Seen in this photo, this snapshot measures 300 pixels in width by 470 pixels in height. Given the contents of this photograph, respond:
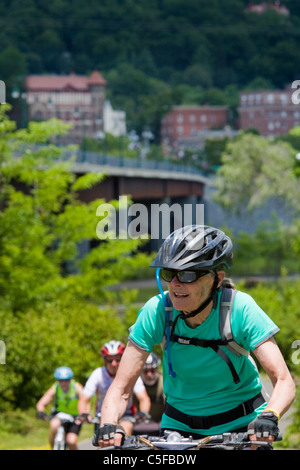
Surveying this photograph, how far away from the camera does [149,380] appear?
9328 mm

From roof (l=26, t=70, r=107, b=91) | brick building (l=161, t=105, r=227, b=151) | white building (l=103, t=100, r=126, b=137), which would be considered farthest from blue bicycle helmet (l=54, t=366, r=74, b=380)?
brick building (l=161, t=105, r=227, b=151)

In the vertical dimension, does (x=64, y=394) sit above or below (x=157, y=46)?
below

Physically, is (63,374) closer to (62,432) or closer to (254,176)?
(62,432)

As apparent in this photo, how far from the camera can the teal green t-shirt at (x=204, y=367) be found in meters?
4.12

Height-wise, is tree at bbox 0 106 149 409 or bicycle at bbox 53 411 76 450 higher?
tree at bbox 0 106 149 409

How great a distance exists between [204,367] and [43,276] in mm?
20811

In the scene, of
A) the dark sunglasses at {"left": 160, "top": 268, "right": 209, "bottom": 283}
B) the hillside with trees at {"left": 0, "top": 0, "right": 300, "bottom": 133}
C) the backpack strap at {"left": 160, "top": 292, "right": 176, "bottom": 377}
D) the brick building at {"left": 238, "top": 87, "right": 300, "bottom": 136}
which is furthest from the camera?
the hillside with trees at {"left": 0, "top": 0, "right": 300, "bottom": 133}

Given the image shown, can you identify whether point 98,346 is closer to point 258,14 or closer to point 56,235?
point 56,235

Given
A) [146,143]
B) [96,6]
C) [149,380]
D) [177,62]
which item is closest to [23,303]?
[149,380]

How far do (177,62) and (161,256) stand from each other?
630 ft

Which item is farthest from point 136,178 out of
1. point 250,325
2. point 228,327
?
point 250,325

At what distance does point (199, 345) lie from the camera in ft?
13.5

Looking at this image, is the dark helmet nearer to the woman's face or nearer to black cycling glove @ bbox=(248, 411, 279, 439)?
the woman's face

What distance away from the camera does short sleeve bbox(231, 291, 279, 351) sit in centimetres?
393
